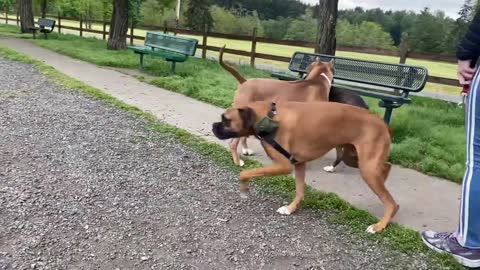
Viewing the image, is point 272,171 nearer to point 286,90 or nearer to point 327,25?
point 286,90

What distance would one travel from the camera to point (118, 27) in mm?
17594

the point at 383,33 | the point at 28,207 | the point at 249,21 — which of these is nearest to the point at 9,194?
the point at 28,207

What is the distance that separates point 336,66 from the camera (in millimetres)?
7406

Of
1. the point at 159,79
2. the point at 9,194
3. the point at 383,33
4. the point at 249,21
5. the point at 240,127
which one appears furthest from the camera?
the point at 249,21

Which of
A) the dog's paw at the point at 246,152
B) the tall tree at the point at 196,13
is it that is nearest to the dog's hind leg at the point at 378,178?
the dog's paw at the point at 246,152

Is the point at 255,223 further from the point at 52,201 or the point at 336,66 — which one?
the point at 336,66

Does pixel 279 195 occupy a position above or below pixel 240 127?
below

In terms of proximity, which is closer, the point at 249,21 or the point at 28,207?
the point at 28,207

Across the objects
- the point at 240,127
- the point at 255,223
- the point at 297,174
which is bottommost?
the point at 255,223

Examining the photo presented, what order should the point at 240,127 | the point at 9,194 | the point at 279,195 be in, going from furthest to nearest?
the point at 279,195 → the point at 9,194 → the point at 240,127

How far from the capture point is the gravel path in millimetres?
3025

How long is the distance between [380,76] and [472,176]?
3.91 metres

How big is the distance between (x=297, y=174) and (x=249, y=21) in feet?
193

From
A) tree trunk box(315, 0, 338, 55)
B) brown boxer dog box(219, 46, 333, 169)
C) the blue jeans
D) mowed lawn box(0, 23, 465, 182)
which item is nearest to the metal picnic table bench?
mowed lawn box(0, 23, 465, 182)
